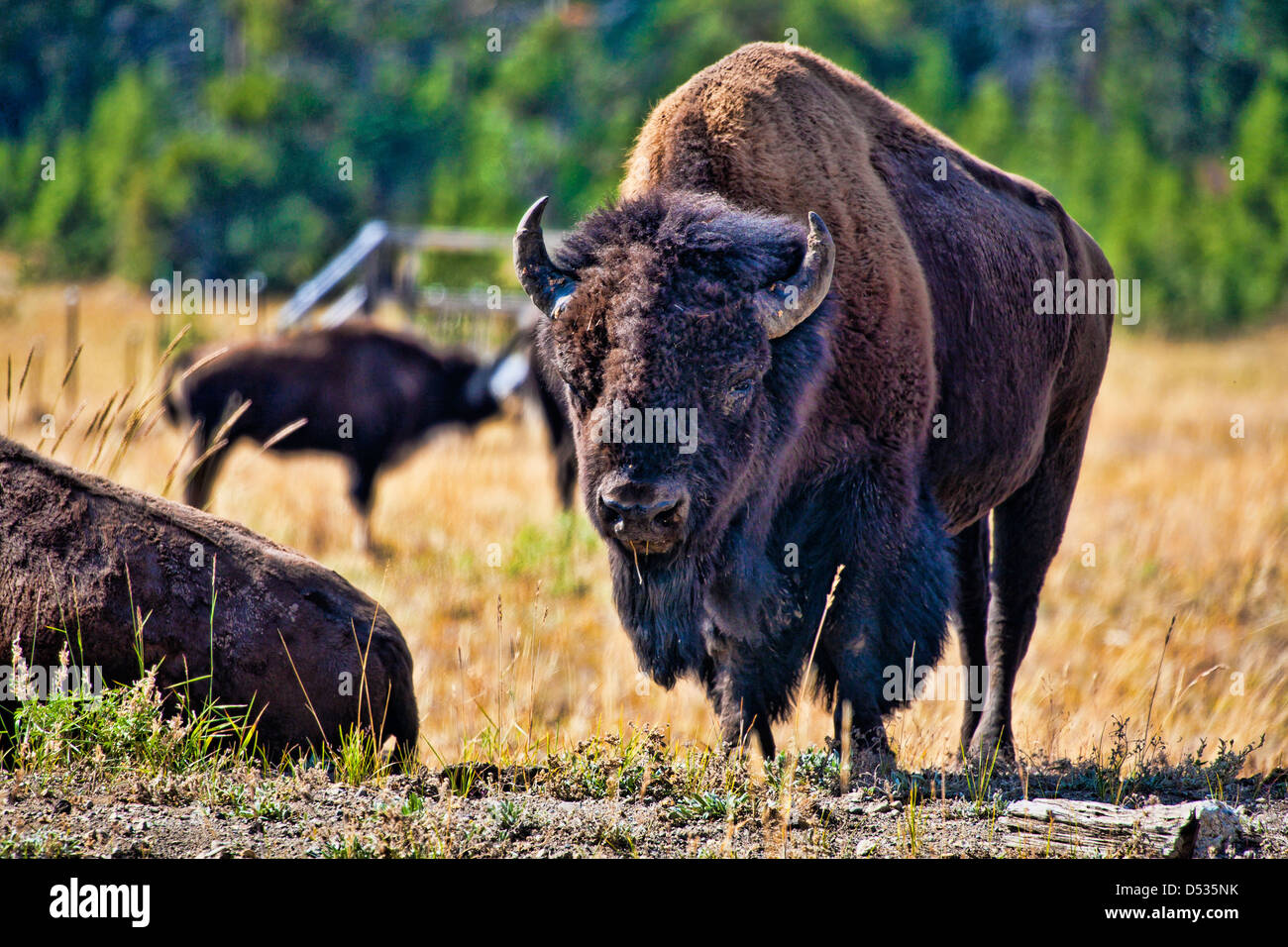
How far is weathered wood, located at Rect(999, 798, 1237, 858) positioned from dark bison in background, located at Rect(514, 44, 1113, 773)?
850mm

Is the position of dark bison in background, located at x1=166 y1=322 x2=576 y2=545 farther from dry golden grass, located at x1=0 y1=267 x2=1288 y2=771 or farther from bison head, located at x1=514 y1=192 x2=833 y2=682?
bison head, located at x1=514 y1=192 x2=833 y2=682

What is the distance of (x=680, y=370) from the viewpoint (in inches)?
147

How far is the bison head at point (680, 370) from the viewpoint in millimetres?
3654

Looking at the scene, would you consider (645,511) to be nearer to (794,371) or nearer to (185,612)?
(794,371)

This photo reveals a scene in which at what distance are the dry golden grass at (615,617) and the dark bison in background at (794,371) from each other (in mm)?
458

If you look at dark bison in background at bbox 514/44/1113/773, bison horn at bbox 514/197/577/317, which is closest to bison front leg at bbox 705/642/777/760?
dark bison in background at bbox 514/44/1113/773

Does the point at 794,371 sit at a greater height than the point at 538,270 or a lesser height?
lesser

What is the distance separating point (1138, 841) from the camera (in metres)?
3.27

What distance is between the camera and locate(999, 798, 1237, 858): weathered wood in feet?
10.7

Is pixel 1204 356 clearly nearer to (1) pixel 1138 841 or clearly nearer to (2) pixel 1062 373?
(2) pixel 1062 373

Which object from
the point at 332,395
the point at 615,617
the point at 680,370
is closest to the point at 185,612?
the point at 680,370

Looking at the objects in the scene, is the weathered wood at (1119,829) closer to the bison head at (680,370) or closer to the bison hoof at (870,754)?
the bison hoof at (870,754)

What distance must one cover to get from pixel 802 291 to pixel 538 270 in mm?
860
